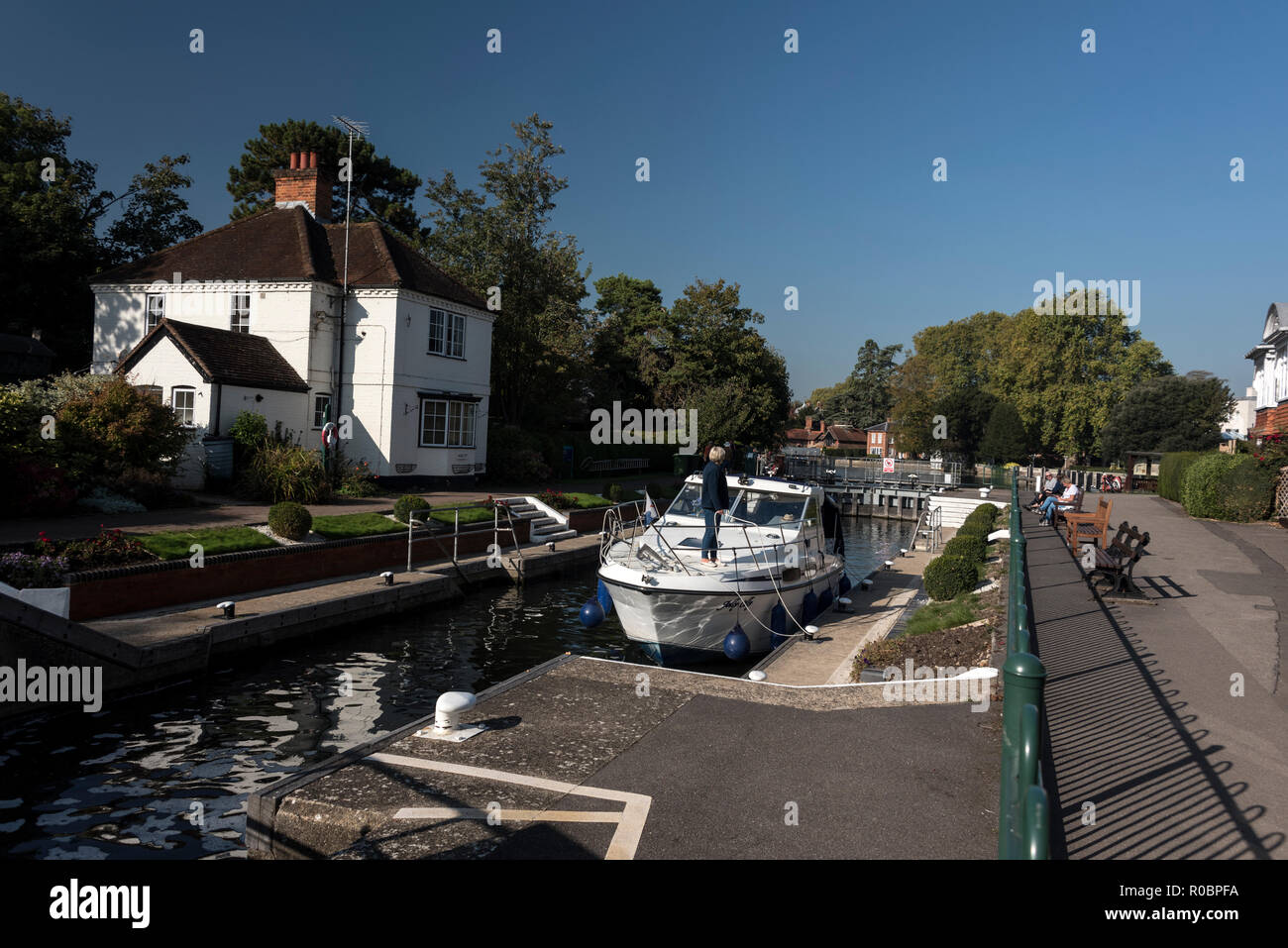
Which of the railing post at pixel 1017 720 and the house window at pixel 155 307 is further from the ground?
the house window at pixel 155 307

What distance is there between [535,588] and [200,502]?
8.15 m

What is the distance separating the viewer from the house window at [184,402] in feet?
74.7

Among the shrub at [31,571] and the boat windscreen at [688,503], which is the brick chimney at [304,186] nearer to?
the boat windscreen at [688,503]

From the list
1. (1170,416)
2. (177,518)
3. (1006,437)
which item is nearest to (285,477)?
(177,518)

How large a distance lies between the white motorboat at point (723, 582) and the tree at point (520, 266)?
22742 mm

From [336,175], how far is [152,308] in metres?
27.3

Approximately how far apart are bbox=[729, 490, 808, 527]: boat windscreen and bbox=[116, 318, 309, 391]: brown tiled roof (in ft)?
50.5

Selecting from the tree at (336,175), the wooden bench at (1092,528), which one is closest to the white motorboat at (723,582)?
the wooden bench at (1092,528)

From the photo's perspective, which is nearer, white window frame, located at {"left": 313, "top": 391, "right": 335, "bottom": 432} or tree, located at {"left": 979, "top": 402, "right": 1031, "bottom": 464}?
white window frame, located at {"left": 313, "top": 391, "right": 335, "bottom": 432}

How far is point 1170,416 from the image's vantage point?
56812mm

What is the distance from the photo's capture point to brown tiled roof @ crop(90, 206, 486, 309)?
1075 inches

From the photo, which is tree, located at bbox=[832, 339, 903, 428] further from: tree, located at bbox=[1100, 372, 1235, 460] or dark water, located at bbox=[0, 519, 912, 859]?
dark water, located at bbox=[0, 519, 912, 859]

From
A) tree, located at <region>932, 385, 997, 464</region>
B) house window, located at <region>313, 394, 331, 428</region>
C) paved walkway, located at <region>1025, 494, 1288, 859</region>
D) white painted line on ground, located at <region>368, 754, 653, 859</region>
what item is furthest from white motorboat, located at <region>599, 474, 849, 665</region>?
tree, located at <region>932, 385, 997, 464</region>
